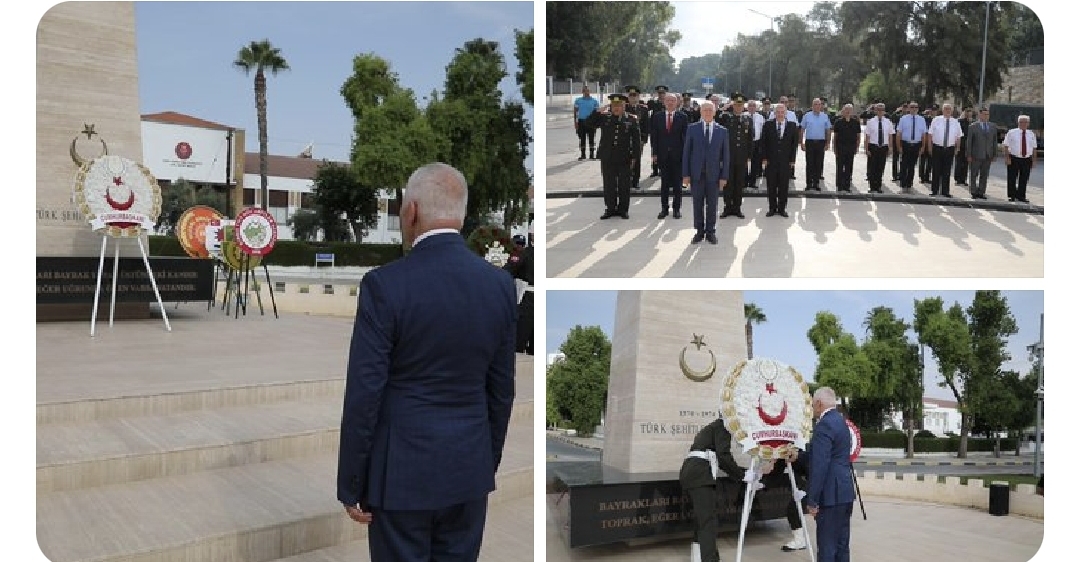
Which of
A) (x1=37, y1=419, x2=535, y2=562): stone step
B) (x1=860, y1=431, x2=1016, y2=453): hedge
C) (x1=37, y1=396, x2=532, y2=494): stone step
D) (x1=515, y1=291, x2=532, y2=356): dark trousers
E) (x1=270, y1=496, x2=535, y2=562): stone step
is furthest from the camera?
(x1=515, y1=291, x2=532, y2=356): dark trousers

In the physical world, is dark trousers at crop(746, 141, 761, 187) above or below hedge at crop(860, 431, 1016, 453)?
above

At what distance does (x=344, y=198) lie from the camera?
2775 centimetres

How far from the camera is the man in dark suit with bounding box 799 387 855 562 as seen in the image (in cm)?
407

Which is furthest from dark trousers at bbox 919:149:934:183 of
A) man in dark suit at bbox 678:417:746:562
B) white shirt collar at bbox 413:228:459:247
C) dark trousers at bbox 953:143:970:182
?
white shirt collar at bbox 413:228:459:247

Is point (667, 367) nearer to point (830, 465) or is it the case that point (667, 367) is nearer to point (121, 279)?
point (830, 465)

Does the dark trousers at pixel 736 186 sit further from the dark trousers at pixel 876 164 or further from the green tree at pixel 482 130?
the green tree at pixel 482 130

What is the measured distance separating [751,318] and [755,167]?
0.91 m

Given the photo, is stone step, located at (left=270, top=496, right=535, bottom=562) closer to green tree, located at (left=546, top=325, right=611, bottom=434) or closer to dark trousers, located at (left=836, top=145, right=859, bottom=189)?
green tree, located at (left=546, top=325, right=611, bottom=434)

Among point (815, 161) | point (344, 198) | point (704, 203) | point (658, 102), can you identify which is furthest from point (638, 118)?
point (344, 198)

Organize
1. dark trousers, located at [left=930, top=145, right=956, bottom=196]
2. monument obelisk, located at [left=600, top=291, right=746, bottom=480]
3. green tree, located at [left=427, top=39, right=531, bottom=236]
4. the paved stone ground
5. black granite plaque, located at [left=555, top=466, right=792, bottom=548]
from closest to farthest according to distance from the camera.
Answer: black granite plaque, located at [left=555, top=466, right=792, bottom=548], the paved stone ground, dark trousers, located at [left=930, top=145, right=956, bottom=196], monument obelisk, located at [left=600, top=291, right=746, bottom=480], green tree, located at [left=427, top=39, right=531, bottom=236]

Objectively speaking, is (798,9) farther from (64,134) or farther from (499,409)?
(64,134)

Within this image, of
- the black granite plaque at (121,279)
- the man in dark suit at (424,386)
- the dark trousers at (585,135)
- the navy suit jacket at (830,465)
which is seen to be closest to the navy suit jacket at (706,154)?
the dark trousers at (585,135)

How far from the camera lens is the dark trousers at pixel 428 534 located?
222 cm

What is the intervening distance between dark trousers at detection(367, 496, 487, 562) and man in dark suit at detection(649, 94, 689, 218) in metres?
2.72
